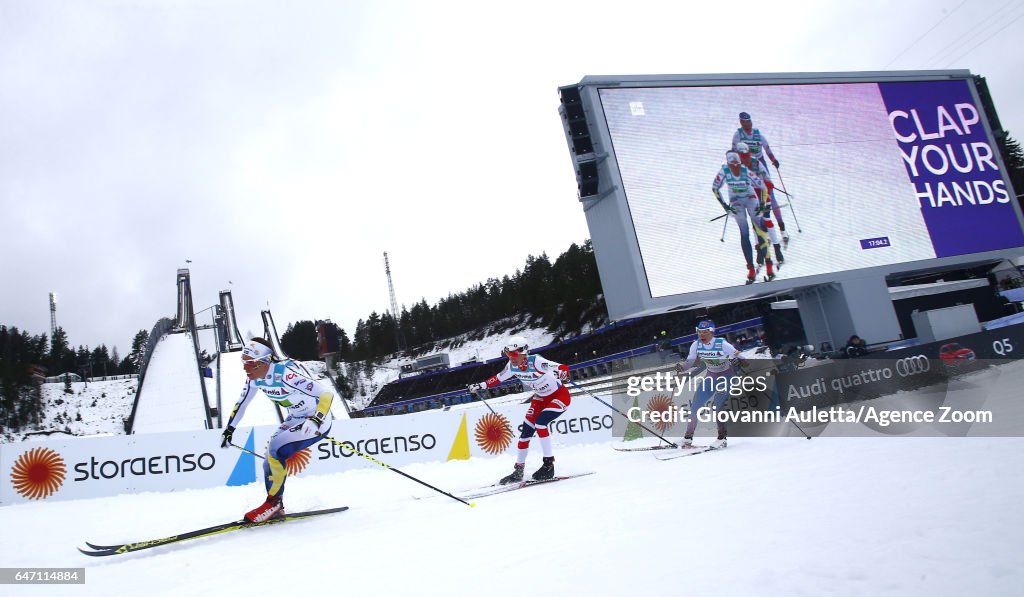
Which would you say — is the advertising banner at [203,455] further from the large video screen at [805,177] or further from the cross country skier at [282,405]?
the large video screen at [805,177]

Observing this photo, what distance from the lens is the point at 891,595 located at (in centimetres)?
249

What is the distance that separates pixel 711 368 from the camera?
32.1 ft

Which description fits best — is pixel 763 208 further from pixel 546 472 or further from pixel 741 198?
pixel 546 472

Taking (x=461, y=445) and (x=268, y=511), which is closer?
(x=268, y=511)

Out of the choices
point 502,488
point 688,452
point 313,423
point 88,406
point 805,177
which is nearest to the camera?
point 313,423

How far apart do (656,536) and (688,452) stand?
5.49 metres

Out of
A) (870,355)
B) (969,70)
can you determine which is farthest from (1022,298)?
(870,355)

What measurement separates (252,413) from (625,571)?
21.4 meters

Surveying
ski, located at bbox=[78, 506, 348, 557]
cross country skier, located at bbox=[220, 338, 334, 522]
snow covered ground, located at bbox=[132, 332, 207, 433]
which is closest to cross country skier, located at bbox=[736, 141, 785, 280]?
cross country skier, located at bbox=[220, 338, 334, 522]

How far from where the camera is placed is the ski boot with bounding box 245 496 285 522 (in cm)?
600

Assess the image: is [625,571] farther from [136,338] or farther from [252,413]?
[136,338]

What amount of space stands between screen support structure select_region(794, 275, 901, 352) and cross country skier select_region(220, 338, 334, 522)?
52.3 feet

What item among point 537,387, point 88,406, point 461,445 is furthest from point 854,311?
point 88,406

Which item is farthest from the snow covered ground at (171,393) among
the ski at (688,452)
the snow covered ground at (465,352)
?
the snow covered ground at (465,352)
